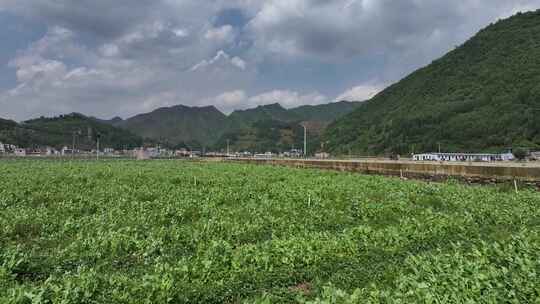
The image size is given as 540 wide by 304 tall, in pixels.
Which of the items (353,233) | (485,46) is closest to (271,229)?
(353,233)

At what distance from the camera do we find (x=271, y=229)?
13617 mm

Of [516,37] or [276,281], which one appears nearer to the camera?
[276,281]

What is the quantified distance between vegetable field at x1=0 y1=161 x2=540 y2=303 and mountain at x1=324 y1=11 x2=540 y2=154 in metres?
131

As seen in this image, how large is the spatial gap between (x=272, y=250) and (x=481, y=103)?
168756 mm

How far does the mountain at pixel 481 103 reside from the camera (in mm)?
130125

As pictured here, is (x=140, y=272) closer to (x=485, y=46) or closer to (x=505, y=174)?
(x=505, y=174)

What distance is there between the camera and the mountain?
130m

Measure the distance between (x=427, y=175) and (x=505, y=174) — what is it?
367 inches

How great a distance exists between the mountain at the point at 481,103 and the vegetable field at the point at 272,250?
131 metres

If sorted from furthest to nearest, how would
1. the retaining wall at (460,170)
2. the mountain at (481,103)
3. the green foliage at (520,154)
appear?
the mountain at (481,103) → the green foliage at (520,154) → the retaining wall at (460,170)

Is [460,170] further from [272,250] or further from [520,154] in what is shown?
[520,154]

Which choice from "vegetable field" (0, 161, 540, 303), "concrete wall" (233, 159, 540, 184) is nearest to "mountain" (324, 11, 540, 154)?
"concrete wall" (233, 159, 540, 184)

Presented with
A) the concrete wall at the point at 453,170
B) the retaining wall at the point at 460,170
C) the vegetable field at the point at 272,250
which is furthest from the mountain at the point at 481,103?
the vegetable field at the point at 272,250

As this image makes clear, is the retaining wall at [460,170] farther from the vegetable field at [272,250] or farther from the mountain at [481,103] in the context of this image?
the mountain at [481,103]
